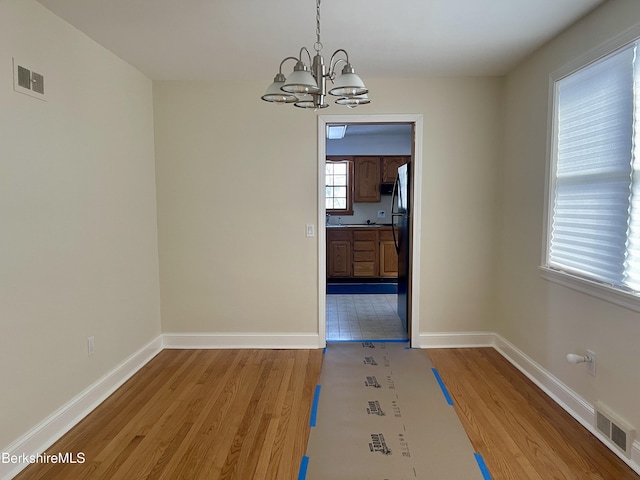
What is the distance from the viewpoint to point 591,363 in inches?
90.0

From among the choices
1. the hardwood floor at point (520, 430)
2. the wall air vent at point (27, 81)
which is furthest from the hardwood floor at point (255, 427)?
the wall air vent at point (27, 81)

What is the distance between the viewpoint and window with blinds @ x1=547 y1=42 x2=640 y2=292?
6.59 ft

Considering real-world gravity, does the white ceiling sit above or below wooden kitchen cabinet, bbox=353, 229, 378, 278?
above

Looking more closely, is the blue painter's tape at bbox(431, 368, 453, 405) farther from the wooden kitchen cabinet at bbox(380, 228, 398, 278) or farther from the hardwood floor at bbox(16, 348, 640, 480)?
the wooden kitchen cabinet at bbox(380, 228, 398, 278)

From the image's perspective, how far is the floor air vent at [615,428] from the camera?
198 centimetres

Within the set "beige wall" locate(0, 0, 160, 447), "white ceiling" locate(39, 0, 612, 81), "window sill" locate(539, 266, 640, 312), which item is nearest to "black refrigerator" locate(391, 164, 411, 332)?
"white ceiling" locate(39, 0, 612, 81)

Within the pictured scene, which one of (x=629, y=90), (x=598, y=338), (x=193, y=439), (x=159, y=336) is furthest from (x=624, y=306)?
(x=159, y=336)

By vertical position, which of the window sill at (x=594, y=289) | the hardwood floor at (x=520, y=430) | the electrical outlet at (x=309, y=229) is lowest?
the hardwood floor at (x=520, y=430)

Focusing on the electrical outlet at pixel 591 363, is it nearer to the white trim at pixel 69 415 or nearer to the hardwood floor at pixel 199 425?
the hardwood floor at pixel 199 425

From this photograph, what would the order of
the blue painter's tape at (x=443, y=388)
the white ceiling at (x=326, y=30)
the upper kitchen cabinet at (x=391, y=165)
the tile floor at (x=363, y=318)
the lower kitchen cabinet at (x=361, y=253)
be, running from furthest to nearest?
the upper kitchen cabinet at (x=391, y=165) → the lower kitchen cabinet at (x=361, y=253) → the tile floor at (x=363, y=318) → the blue painter's tape at (x=443, y=388) → the white ceiling at (x=326, y=30)

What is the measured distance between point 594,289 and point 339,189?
5.12m

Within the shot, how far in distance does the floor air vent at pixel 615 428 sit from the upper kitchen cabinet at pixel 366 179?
16.5ft

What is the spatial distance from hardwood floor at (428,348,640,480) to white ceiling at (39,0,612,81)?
243cm

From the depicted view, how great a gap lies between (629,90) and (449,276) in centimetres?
200
